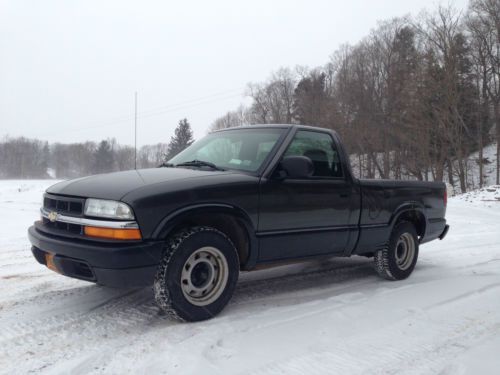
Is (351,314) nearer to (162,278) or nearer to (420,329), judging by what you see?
(420,329)

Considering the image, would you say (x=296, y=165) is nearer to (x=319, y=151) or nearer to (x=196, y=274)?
(x=319, y=151)

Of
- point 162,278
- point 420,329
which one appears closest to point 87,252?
point 162,278

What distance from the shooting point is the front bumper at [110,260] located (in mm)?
3049

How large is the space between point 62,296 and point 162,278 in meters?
1.57

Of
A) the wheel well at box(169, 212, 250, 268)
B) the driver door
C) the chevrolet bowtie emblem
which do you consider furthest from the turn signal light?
the driver door

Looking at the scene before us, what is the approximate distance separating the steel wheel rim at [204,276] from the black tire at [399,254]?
247 centimetres

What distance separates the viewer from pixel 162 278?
3266 mm

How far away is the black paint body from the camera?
10.3ft

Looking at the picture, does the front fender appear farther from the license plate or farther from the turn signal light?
the license plate

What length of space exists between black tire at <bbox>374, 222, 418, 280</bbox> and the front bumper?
122 inches

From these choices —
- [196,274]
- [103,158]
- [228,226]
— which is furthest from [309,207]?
[103,158]

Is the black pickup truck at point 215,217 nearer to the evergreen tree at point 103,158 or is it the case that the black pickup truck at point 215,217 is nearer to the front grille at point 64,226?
the front grille at point 64,226

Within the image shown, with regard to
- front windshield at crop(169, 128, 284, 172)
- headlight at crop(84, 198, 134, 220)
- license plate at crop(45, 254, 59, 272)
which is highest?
front windshield at crop(169, 128, 284, 172)

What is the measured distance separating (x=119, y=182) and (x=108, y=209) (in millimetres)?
377
